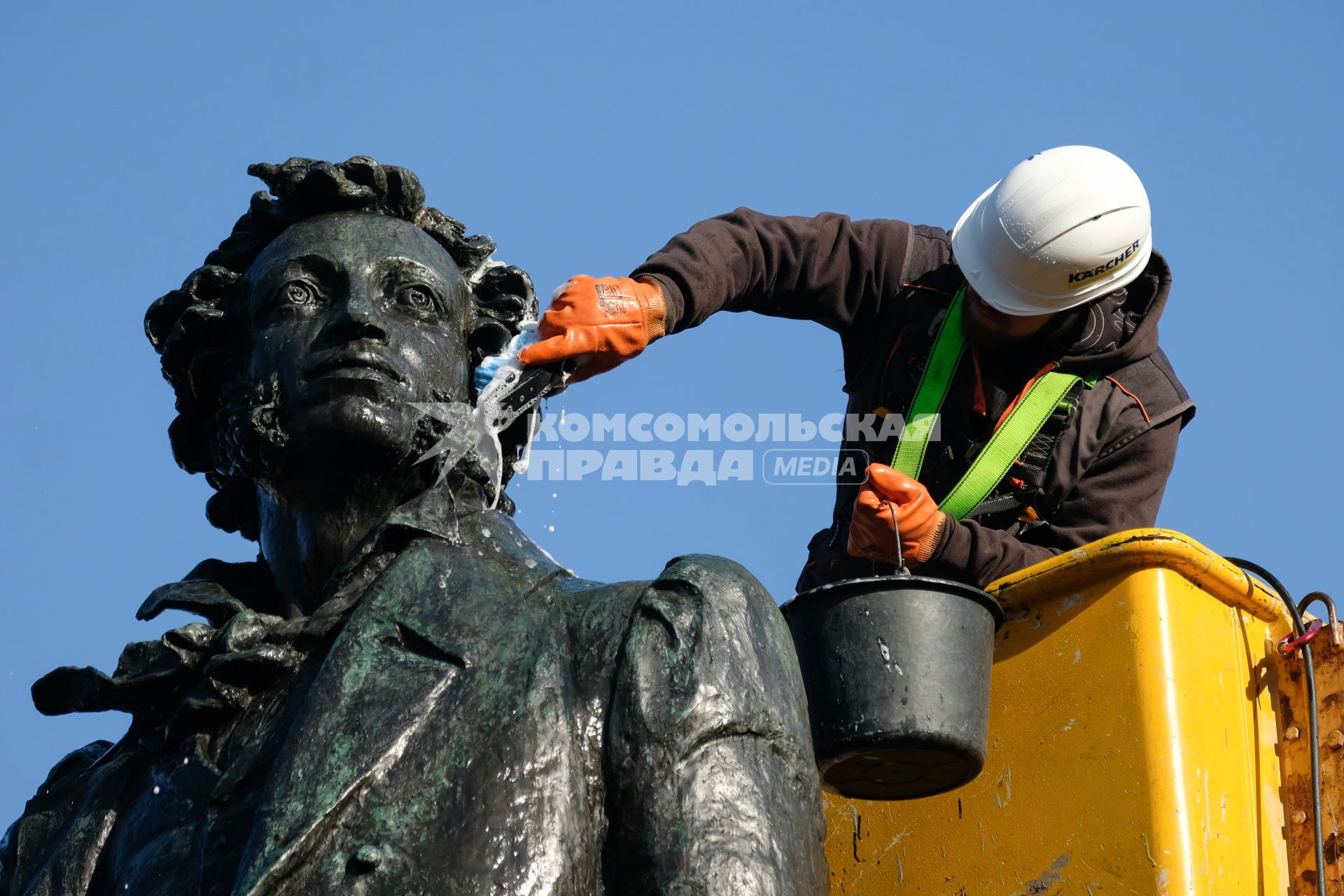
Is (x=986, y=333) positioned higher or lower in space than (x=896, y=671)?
higher

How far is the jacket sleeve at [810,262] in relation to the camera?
324 inches

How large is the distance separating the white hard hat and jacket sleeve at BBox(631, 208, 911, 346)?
27 cm

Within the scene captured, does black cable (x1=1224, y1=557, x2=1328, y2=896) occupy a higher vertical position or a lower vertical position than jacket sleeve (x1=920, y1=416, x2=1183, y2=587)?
lower

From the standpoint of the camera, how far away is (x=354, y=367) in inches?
242

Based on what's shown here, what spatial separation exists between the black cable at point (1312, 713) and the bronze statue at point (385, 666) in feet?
6.42

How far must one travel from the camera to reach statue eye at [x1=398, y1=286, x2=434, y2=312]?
642cm

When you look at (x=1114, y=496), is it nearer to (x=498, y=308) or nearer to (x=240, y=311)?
(x=498, y=308)

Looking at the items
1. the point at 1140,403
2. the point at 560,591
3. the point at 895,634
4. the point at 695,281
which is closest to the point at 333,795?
the point at 560,591

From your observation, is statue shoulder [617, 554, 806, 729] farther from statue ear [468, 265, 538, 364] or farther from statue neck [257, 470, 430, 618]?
statue ear [468, 265, 538, 364]

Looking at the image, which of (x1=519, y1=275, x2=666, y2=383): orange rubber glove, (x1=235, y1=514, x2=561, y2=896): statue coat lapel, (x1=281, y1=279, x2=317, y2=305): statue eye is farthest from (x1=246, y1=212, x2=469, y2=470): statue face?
(x1=519, y1=275, x2=666, y2=383): orange rubber glove

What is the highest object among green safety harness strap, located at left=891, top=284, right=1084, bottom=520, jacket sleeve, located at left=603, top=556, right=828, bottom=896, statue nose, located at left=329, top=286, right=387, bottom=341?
green safety harness strap, located at left=891, top=284, right=1084, bottom=520

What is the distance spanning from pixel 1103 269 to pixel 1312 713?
6.29 feet

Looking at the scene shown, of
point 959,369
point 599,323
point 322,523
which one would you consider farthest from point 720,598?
point 959,369

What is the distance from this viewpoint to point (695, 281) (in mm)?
7949
